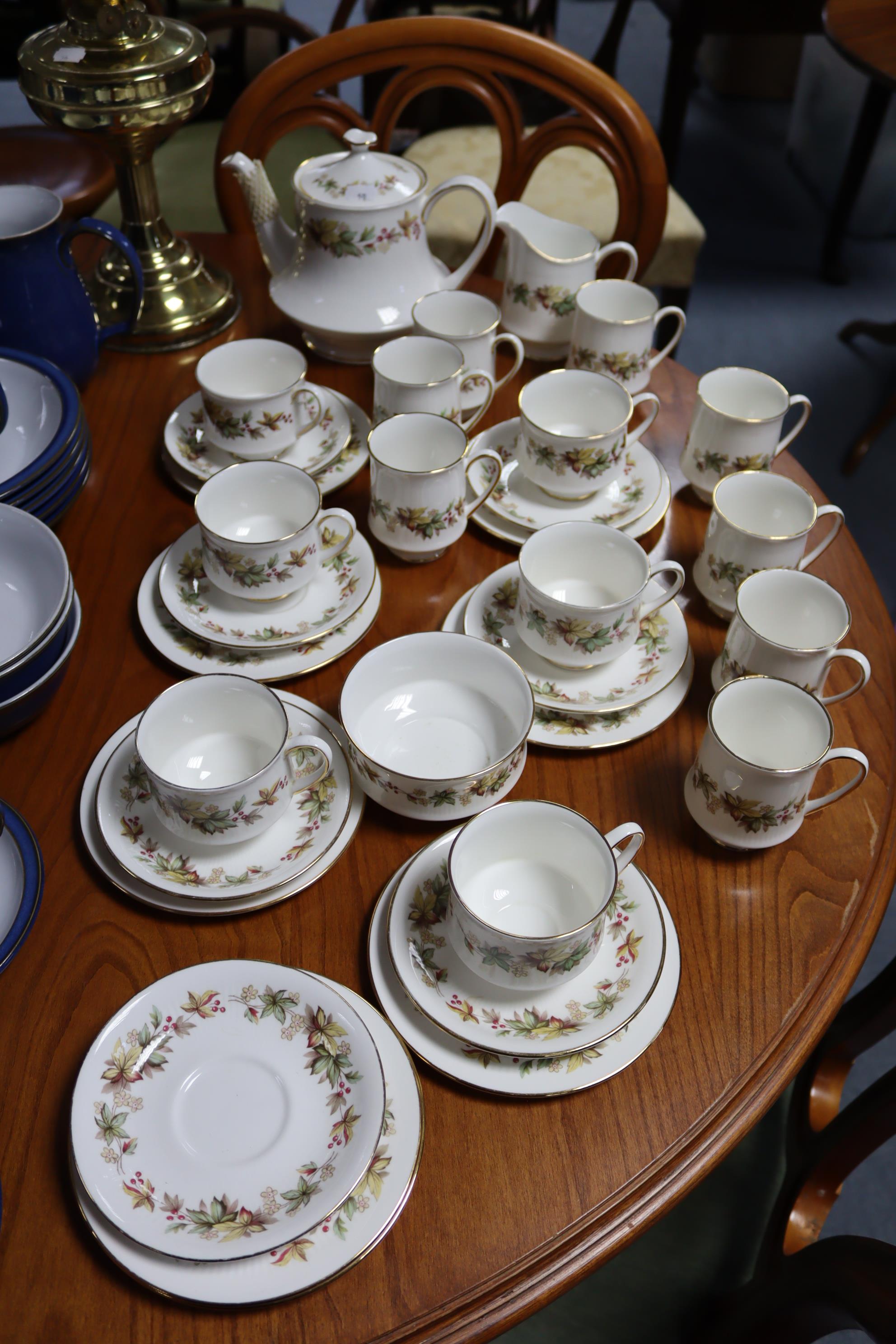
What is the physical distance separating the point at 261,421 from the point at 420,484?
0.53ft

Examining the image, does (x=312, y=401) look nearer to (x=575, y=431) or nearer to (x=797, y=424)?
(x=575, y=431)

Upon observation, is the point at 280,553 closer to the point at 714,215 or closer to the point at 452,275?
the point at 452,275

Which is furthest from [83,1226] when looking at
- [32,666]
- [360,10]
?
[360,10]

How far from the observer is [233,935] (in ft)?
1.93

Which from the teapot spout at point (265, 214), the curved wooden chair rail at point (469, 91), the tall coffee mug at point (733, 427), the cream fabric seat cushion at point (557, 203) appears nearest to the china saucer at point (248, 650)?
the tall coffee mug at point (733, 427)

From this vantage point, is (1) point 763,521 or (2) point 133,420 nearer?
(1) point 763,521

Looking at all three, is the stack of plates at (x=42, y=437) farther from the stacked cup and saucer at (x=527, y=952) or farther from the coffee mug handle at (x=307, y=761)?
the stacked cup and saucer at (x=527, y=952)

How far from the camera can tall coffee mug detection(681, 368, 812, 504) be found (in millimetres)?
824

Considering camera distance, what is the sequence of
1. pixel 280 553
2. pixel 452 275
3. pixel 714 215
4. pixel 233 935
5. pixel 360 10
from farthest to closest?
pixel 360 10, pixel 714 215, pixel 452 275, pixel 280 553, pixel 233 935

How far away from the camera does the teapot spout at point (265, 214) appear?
0.95 metres

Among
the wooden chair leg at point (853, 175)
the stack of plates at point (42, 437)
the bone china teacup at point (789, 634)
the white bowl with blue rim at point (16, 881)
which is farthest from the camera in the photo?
the wooden chair leg at point (853, 175)

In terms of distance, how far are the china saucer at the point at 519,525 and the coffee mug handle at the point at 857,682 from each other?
0.64ft

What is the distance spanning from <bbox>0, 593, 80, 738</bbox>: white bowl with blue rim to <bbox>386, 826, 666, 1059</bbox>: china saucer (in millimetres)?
272

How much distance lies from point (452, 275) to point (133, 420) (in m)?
0.34
